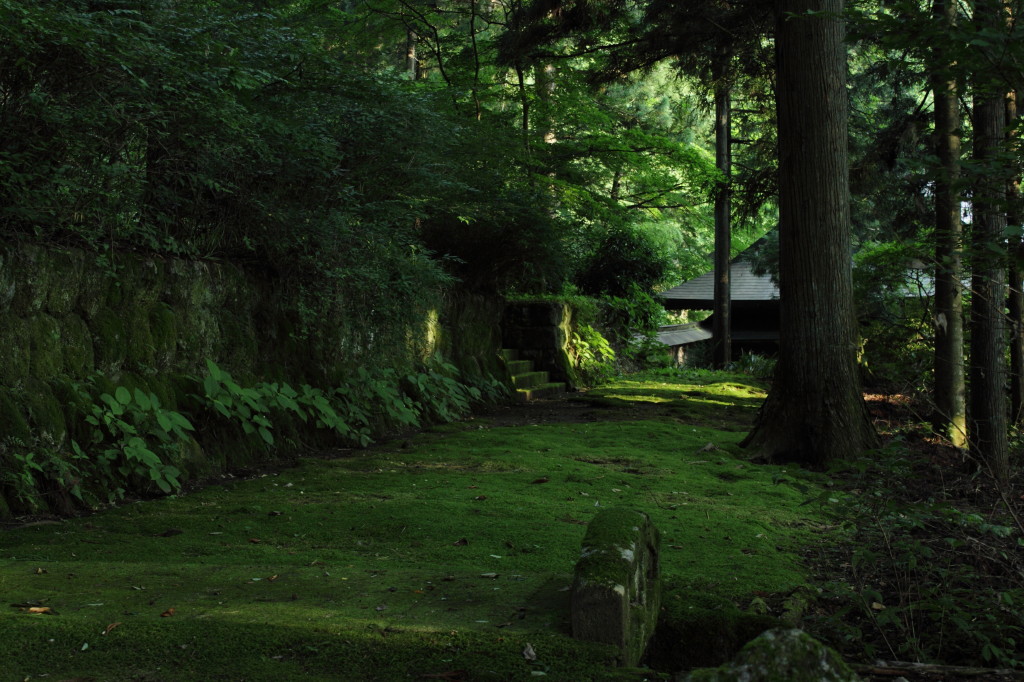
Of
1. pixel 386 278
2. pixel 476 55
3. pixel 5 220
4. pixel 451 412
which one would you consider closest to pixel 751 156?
pixel 476 55

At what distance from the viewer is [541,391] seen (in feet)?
45.5

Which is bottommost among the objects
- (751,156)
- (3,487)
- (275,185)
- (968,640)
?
(968,640)

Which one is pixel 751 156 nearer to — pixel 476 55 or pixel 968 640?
pixel 476 55

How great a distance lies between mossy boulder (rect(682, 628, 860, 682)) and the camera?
2.29 meters

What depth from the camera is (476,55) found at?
15406mm

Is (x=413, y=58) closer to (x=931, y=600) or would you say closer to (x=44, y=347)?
(x=44, y=347)

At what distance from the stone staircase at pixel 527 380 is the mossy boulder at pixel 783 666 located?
10684 mm

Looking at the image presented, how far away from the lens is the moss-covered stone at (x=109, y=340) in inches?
240

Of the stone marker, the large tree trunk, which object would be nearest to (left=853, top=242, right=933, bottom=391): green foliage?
the large tree trunk

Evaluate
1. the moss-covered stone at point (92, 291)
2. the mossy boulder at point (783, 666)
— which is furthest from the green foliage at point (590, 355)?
the mossy boulder at point (783, 666)

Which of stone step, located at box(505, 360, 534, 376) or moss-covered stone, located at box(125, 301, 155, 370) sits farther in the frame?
stone step, located at box(505, 360, 534, 376)

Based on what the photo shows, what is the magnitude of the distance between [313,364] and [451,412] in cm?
273

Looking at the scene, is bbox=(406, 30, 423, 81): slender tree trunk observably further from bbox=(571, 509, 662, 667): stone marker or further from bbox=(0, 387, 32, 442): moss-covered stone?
bbox=(571, 509, 662, 667): stone marker

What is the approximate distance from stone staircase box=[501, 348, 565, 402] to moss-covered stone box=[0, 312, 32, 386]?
325 inches
